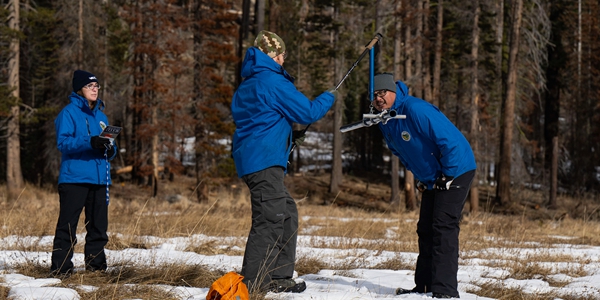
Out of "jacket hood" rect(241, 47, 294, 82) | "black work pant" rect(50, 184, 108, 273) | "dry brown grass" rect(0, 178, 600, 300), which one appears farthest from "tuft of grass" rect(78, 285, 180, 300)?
"jacket hood" rect(241, 47, 294, 82)

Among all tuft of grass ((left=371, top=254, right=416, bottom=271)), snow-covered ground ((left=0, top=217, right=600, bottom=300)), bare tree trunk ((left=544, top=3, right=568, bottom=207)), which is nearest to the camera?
snow-covered ground ((left=0, top=217, right=600, bottom=300))

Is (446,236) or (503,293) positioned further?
(503,293)

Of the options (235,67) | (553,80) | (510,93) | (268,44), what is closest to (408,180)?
(510,93)

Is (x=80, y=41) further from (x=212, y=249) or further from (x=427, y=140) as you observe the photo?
(x=427, y=140)

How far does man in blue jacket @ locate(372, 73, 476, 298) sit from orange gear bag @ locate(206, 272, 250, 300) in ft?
5.04

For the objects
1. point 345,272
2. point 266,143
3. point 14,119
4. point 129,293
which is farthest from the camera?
point 14,119

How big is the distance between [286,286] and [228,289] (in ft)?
2.80

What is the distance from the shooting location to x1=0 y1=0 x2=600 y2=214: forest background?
2320 centimetres

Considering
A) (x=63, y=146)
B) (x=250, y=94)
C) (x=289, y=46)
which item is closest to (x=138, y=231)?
(x=63, y=146)

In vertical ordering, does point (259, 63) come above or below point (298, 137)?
above

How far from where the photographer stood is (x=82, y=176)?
5.54 meters

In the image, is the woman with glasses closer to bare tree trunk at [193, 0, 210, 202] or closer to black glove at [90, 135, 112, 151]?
black glove at [90, 135, 112, 151]

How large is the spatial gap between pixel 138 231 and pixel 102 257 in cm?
249

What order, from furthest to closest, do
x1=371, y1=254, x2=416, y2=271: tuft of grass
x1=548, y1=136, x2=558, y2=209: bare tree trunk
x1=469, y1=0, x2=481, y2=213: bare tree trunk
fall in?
x1=548, y1=136, x2=558, y2=209: bare tree trunk, x1=469, y1=0, x2=481, y2=213: bare tree trunk, x1=371, y1=254, x2=416, y2=271: tuft of grass
